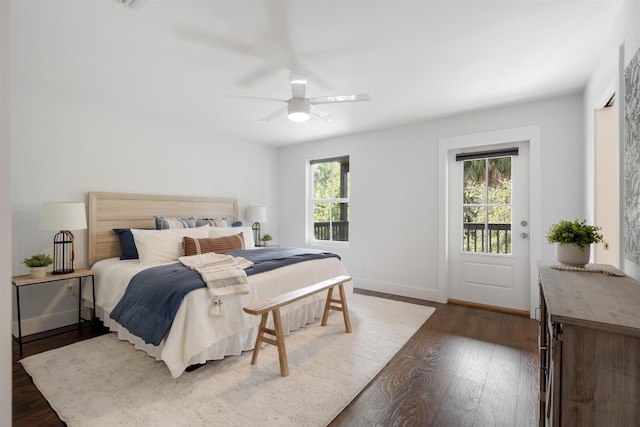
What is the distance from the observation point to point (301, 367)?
2365 mm

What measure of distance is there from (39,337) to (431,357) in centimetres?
360

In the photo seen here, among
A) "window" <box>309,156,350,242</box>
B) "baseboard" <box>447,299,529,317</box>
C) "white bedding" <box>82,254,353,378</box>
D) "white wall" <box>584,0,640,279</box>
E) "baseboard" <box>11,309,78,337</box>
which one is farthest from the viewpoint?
"window" <box>309,156,350,242</box>

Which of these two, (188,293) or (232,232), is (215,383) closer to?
(188,293)

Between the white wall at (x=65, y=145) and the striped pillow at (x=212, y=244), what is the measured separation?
44.7 inches

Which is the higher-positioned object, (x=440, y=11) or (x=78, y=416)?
(x=440, y=11)

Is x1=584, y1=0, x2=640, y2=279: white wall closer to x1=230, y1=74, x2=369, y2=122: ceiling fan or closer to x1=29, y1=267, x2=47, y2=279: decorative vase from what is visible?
x1=230, y1=74, x2=369, y2=122: ceiling fan

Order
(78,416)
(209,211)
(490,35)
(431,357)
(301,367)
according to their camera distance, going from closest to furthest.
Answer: (78,416) < (490,35) < (301,367) < (431,357) < (209,211)

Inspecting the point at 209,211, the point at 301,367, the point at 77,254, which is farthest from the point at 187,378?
the point at 209,211

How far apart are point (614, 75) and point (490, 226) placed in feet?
6.99

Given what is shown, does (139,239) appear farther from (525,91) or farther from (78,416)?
(525,91)

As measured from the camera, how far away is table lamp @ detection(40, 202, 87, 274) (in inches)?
109

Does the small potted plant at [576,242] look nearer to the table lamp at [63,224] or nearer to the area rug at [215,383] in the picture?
the area rug at [215,383]

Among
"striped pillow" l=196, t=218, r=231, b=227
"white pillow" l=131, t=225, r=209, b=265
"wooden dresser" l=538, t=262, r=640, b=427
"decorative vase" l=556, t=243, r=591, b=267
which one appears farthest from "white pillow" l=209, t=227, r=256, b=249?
"wooden dresser" l=538, t=262, r=640, b=427

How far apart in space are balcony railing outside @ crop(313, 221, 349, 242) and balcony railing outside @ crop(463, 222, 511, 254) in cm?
183
